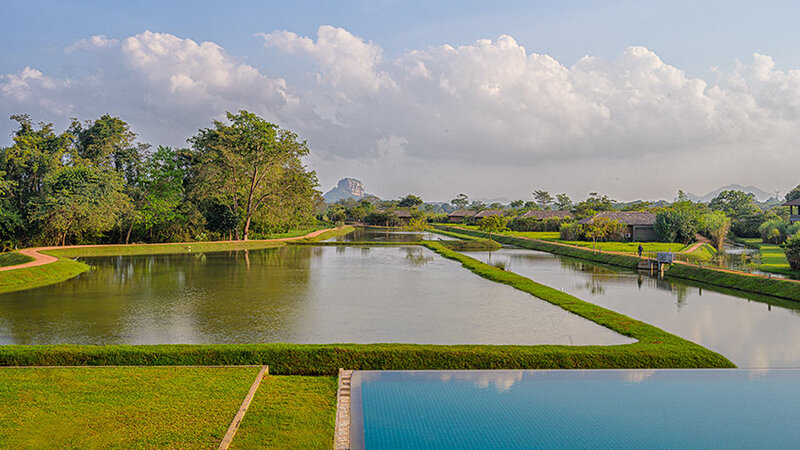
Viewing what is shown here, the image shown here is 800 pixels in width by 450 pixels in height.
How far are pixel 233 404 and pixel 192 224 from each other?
33.7 metres

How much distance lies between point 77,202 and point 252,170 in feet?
48.5

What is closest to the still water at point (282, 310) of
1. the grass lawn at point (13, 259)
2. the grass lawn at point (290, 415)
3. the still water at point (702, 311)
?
the still water at point (702, 311)

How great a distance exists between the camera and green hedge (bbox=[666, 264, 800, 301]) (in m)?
17.5

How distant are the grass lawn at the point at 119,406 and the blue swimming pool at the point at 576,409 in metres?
2.01

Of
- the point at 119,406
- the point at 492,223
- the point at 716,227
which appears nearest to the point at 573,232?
the point at 492,223

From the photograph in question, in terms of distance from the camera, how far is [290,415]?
661 centimetres

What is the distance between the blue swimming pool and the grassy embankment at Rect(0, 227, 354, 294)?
1657 cm

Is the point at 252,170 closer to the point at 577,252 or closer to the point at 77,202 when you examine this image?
the point at 77,202

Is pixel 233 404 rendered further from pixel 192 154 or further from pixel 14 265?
pixel 192 154

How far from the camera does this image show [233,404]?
6797mm

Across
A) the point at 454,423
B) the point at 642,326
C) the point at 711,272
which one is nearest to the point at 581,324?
the point at 642,326

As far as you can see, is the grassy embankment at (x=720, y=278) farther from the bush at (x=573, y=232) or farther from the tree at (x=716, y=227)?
the tree at (x=716, y=227)

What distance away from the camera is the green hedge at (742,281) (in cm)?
1750

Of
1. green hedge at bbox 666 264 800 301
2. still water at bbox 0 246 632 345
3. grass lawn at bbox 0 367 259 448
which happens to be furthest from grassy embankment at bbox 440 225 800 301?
grass lawn at bbox 0 367 259 448
